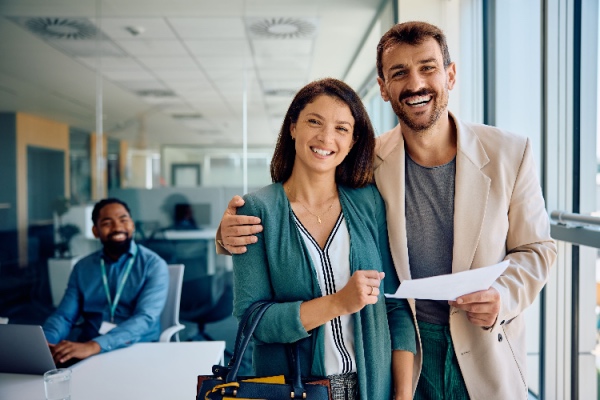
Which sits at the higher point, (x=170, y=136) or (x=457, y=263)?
(x=170, y=136)

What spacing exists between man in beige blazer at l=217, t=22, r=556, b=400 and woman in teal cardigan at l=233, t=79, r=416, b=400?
0.07m

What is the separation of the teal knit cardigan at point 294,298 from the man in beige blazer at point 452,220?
6 cm

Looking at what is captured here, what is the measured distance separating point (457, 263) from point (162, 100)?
4.34 meters

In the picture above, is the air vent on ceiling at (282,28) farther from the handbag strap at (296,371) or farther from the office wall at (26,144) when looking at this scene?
the handbag strap at (296,371)

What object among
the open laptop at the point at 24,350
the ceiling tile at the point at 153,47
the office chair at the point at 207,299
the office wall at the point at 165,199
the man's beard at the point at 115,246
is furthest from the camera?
the office wall at the point at 165,199

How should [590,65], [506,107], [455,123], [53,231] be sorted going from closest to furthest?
[455,123]
[590,65]
[506,107]
[53,231]

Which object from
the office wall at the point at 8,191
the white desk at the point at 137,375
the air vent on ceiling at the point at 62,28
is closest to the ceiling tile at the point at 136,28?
the air vent on ceiling at the point at 62,28

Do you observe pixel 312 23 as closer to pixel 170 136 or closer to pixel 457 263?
pixel 170 136

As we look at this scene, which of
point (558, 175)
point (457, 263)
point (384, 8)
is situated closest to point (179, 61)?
point (384, 8)

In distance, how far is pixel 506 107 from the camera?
3.00 m

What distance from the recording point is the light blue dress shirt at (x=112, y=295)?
112 inches

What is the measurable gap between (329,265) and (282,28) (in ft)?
13.1

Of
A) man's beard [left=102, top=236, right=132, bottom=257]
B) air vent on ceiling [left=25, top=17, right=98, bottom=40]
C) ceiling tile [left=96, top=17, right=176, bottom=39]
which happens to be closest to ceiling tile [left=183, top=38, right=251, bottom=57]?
ceiling tile [left=96, top=17, right=176, bottom=39]

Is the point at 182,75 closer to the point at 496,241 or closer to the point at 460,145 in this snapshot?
the point at 460,145
